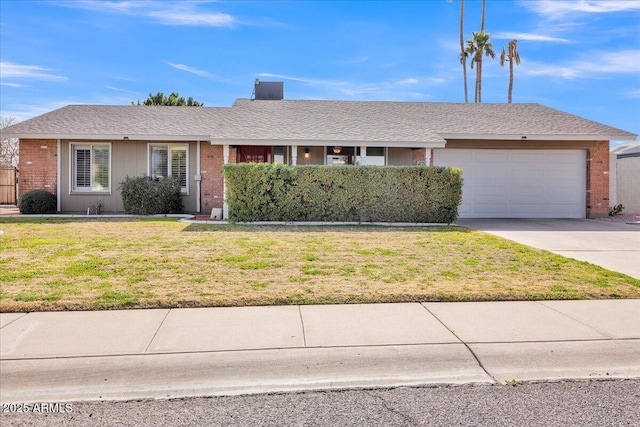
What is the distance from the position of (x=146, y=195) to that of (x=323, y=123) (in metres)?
7.16

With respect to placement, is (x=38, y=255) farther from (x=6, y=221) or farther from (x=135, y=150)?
(x=135, y=150)

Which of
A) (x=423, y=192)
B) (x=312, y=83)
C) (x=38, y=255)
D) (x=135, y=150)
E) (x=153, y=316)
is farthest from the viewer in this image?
(x=312, y=83)

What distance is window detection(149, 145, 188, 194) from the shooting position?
1741cm

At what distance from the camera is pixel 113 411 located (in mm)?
3219

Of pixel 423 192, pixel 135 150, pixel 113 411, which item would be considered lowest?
pixel 113 411

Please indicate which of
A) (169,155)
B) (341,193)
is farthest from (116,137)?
(341,193)

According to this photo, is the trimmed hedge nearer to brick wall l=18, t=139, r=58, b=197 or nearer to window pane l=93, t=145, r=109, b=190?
window pane l=93, t=145, r=109, b=190

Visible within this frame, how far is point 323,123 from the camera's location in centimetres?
1769

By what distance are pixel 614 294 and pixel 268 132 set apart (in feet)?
39.7

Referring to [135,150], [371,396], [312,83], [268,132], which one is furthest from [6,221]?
[312,83]

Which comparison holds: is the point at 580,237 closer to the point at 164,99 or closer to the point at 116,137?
the point at 116,137

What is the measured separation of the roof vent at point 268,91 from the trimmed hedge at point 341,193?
32.2 ft

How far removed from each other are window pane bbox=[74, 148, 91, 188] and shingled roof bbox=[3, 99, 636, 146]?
0.94 metres

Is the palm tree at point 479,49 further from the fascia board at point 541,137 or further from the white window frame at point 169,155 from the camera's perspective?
the white window frame at point 169,155
